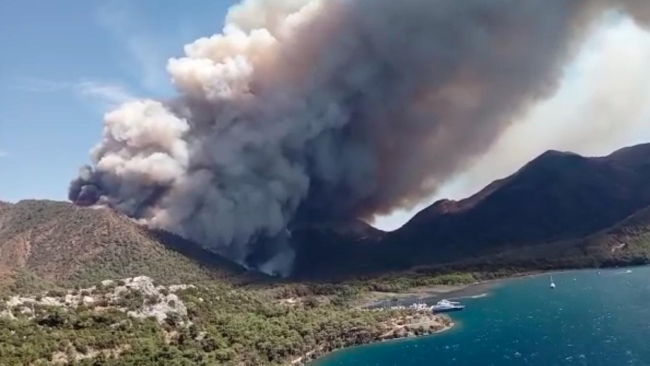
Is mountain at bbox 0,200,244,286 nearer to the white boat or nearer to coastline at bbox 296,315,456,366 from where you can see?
the white boat

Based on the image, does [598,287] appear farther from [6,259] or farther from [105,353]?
[6,259]

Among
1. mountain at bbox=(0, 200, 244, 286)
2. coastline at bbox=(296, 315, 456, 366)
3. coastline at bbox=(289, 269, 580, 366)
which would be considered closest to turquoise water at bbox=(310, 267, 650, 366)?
coastline at bbox=(296, 315, 456, 366)

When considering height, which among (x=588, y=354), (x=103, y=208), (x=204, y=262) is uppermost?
(x=103, y=208)

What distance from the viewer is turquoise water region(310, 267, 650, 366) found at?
8062 centimetres

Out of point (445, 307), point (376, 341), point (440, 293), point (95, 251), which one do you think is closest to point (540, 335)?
point (376, 341)

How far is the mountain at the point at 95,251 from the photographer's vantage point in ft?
→ 453

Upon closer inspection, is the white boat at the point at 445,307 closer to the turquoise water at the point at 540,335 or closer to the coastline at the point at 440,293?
the turquoise water at the point at 540,335

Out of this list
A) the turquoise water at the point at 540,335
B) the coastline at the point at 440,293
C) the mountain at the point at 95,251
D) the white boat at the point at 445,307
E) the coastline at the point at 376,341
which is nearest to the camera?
the turquoise water at the point at 540,335

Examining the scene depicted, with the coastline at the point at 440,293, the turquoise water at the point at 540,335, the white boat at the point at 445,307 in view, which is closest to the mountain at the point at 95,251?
the coastline at the point at 440,293

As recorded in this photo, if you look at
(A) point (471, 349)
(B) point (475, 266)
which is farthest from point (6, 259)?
(B) point (475, 266)

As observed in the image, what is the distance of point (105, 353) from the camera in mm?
71750

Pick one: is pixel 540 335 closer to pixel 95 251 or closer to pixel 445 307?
pixel 445 307

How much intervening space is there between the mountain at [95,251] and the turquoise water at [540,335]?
52.3 metres

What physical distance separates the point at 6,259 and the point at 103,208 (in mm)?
23856
